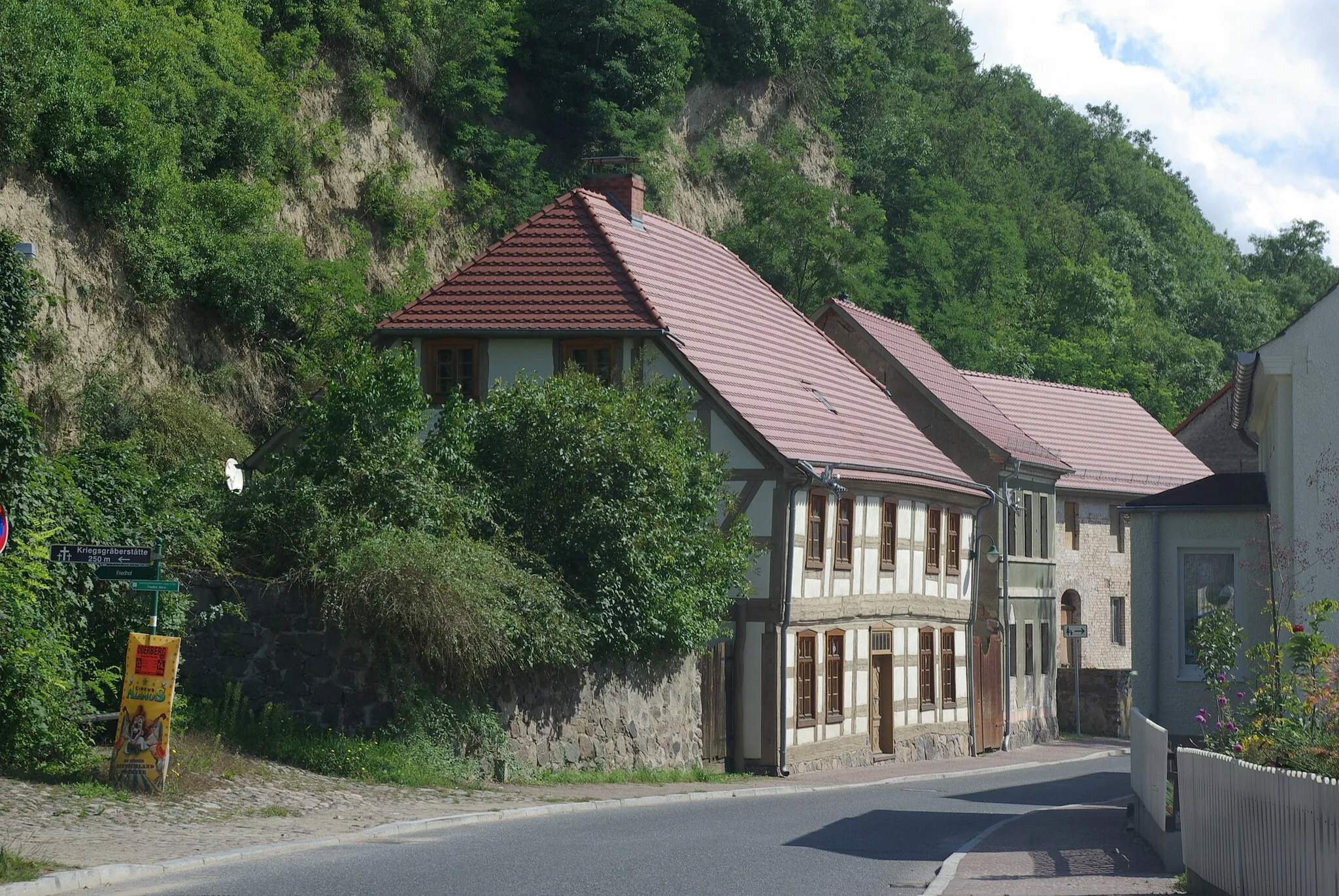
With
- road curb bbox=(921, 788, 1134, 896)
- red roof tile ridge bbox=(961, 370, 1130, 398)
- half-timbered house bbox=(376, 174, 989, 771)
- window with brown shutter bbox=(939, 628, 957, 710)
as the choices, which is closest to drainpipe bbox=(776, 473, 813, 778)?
half-timbered house bbox=(376, 174, 989, 771)

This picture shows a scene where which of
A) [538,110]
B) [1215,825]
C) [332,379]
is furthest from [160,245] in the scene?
[1215,825]

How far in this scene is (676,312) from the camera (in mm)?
26922

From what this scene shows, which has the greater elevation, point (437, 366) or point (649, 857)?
point (437, 366)

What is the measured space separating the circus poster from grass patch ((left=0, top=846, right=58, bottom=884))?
3818mm

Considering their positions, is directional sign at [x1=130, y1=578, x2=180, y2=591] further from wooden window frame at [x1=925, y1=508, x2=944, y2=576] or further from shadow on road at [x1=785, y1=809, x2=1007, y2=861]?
wooden window frame at [x1=925, y1=508, x2=944, y2=576]

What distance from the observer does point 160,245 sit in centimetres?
3011

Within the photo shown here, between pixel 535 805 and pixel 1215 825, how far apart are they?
7.89m

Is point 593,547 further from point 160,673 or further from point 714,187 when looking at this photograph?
point 714,187

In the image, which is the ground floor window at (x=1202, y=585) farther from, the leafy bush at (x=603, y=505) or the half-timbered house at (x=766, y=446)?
the half-timbered house at (x=766, y=446)

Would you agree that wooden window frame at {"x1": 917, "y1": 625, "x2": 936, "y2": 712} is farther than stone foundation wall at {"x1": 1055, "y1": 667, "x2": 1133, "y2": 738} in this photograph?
No

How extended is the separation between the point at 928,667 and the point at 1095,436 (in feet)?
58.1

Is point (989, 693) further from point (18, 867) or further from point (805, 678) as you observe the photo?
point (18, 867)

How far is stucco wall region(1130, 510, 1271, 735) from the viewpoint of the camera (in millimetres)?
19594

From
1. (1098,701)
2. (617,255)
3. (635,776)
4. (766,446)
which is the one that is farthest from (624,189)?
(1098,701)
